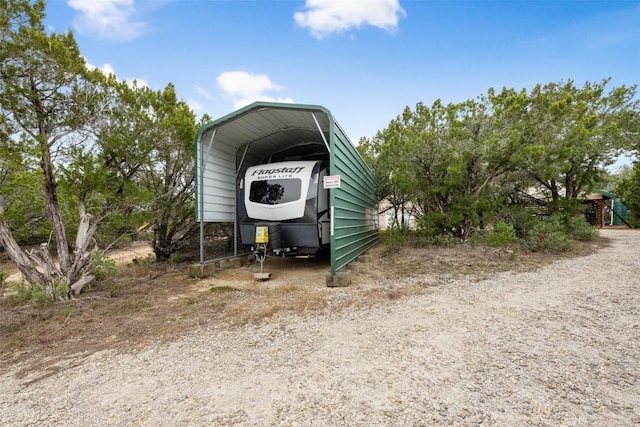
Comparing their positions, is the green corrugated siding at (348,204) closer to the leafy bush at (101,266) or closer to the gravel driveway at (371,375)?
the gravel driveway at (371,375)

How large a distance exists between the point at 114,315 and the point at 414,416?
3.95 metres

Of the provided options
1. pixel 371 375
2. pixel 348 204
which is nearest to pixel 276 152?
pixel 348 204

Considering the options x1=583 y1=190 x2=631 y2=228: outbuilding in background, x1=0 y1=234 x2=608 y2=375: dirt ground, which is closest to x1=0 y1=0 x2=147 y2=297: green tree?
x1=0 y1=234 x2=608 y2=375: dirt ground

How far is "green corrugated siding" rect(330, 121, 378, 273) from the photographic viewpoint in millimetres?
5598

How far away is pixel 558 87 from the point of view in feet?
45.3

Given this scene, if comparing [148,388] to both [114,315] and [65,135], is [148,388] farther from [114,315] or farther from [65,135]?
[65,135]

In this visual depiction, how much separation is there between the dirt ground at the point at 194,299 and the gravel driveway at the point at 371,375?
1.27 ft

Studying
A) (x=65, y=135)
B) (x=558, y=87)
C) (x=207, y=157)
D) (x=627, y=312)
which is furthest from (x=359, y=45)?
(x=558, y=87)

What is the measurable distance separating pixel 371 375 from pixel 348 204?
446 cm

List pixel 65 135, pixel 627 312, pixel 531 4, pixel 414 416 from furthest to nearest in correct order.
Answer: pixel 531 4 → pixel 65 135 → pixel 627 312 → pixel 414 416

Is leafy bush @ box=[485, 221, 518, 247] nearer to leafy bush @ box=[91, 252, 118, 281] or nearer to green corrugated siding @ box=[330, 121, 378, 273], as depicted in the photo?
green corrugated siding @ box=[330, 121, 378, 273]

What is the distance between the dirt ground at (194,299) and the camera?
11.1 ft

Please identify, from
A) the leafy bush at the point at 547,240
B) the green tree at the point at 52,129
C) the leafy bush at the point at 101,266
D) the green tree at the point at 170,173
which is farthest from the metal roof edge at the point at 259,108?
the leafy bush at the point at 547,240

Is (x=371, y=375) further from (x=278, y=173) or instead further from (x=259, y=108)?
(x=259, y=108)
